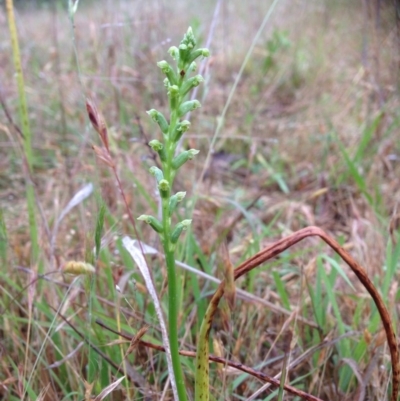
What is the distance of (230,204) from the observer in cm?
168

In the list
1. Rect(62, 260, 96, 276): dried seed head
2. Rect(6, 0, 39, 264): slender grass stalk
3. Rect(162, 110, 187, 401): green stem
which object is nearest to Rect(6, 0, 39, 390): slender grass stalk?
Rect(6, 0, 39, 264): slender grass stalk

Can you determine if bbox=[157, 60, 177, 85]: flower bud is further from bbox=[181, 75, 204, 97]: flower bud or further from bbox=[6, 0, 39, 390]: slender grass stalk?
bbox=[6, 0, 39, 390]: slender grass stalk

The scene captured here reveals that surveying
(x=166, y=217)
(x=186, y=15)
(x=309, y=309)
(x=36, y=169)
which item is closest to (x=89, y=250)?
(x=166, y=217)

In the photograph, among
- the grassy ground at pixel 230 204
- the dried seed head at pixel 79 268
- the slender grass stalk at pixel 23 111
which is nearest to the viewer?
the dried seed head at pixel 79 268

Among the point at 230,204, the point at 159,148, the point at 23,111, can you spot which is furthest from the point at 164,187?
the point at 230,204

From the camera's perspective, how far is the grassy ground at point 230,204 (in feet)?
2.85

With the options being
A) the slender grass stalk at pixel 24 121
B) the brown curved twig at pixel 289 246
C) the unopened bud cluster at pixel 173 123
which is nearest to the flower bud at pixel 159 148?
the unopened bud cluster at pixel 173 123

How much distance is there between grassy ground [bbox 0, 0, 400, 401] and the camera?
0.87 meters

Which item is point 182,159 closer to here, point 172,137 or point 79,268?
point 172,137

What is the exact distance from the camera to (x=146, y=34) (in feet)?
8.37

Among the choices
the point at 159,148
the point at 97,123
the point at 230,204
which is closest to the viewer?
the point at 159,148

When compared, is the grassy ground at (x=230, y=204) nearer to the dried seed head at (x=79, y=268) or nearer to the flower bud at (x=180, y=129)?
the dried seed head at (x=79, y=268)

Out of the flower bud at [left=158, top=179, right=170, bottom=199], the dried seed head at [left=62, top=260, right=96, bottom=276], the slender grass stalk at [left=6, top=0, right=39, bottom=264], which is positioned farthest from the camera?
the slender grass stalk at [left=6, top=0, right=39, bottom=264]

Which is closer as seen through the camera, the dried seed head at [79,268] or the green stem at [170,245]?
the green stem at [170,245]
